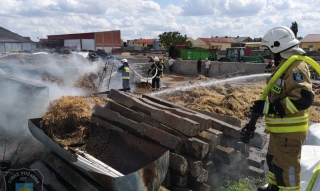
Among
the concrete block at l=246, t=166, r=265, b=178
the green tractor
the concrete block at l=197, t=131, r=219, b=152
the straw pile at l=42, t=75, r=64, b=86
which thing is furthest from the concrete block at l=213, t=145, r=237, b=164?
the green tractor

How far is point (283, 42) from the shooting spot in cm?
283

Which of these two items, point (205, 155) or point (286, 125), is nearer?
point (286, 125)

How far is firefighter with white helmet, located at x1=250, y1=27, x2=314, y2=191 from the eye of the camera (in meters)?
2.62

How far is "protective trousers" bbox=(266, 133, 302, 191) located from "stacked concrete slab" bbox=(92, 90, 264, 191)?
38.2 inches

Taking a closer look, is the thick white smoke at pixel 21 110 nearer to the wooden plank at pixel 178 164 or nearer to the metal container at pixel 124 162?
the metal container at pixel 124 162

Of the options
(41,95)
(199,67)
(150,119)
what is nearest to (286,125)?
(150,119)

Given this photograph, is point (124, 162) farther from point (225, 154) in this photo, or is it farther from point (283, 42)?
point (283, 42)

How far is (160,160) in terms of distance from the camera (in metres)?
3.24

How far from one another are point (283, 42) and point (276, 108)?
0.68 m

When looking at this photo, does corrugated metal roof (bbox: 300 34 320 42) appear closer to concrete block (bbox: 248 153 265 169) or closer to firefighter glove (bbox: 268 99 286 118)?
concrete block (bbox: 248 153 265 169)

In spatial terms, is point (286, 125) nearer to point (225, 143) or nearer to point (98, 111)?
point (225, 143)

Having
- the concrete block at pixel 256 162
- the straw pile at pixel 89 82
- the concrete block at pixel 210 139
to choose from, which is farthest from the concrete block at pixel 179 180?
the straw pile at pixel 89 82

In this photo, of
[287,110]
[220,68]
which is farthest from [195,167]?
[220,68]

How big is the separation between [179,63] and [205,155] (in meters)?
18.0
